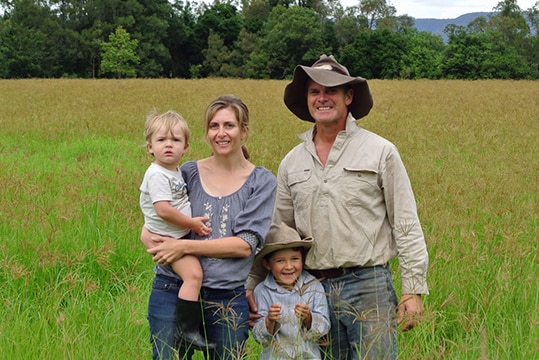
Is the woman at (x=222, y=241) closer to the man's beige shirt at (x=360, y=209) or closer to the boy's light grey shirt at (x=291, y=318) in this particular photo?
the boy's light grey shirt at (x=291, y=318)

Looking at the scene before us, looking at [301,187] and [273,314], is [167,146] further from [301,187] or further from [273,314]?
[273,314]

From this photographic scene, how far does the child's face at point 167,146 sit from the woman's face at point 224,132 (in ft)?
0.49

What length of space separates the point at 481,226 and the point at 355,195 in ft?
9.55

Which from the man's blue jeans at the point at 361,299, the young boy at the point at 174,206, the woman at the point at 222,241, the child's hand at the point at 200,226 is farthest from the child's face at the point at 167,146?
the man's blue jeans at the point at 361,299

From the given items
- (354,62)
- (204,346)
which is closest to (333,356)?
(204,346)

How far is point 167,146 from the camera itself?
9.34 ft

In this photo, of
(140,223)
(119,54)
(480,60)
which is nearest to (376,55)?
(480,60)

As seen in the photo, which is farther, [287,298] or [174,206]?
[287,298]

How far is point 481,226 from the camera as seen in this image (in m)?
5.45

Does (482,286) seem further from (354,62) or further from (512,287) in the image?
(354,62)

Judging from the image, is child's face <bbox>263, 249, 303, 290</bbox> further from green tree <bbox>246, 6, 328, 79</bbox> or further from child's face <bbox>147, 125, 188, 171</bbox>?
green tree <bbox>246, 6, 328, 79</bbox>

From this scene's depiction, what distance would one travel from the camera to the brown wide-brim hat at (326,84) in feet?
9.77

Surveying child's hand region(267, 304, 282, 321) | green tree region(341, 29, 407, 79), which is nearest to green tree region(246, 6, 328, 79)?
green tree region(341, 29, 407, 79)

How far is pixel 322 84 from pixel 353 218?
65 centimetres
